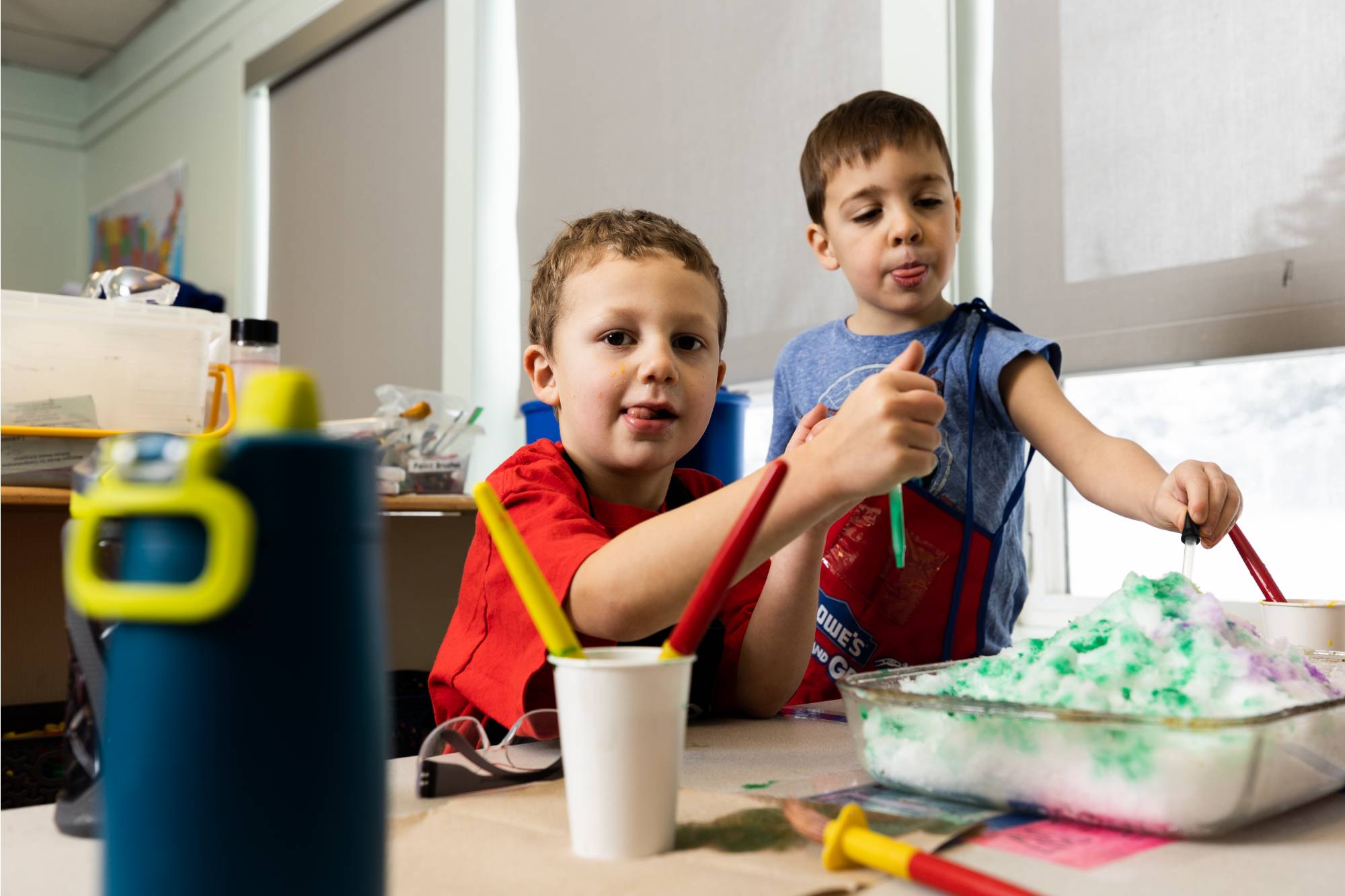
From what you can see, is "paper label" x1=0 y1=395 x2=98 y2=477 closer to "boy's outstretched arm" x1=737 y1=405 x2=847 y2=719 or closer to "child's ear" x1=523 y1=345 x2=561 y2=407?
"child's ear" x1=523 y1=345 x2=561 y2=407

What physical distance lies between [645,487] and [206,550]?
31.4 inches

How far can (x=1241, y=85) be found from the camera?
5.01ft

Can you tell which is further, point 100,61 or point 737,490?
point 100,61

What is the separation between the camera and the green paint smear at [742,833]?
0.49 metres

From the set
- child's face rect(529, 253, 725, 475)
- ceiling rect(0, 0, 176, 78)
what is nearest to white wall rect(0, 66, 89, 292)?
ceiling rect(0, 0, 176, 78)

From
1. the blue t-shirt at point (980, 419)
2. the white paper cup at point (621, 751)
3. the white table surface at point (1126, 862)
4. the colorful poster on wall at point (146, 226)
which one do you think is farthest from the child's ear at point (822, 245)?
the colorful poster on wall at point (146, 226)

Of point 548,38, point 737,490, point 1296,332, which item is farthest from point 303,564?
point 548,38

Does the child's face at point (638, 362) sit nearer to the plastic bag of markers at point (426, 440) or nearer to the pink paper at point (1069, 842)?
the pink paper at point (1069, 842)

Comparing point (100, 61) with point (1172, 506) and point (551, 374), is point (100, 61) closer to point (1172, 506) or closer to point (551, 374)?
point (551, 374)

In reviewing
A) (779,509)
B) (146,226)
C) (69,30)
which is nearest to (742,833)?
(779,509)

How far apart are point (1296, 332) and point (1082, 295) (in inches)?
13.0

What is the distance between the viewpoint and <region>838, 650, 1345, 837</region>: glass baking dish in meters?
0.48

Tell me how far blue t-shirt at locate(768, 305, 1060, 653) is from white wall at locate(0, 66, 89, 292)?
4826 mm

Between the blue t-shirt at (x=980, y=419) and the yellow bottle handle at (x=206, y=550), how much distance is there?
1017 mm
